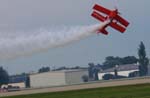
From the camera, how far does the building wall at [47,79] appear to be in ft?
583

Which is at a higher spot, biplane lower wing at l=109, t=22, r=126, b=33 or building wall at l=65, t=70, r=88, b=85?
biplane lower wing at l=109, t=22, r=126, b=33

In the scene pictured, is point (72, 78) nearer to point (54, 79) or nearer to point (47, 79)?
point (54, 79)

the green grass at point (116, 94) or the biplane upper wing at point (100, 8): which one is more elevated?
the biplane upper wing at point (100, 8)

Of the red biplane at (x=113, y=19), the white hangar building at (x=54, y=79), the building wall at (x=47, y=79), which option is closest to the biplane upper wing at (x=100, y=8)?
the red biplane at (x=113, y=19)

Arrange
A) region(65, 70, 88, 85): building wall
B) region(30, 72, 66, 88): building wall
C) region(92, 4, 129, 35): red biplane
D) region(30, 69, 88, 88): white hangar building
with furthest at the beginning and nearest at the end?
region(65, 70, 88, 85): building wall → region(30, 69, 88, 88): white hangar building → region(30, 72, 66, 88): building wall → region(92, 4, 129, 35): red biplane

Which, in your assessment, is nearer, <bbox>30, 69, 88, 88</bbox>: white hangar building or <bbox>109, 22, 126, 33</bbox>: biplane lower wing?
<bbox>109, 22, 126, 33</bbox>: biplane lower wing

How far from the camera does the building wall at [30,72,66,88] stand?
17756 cm

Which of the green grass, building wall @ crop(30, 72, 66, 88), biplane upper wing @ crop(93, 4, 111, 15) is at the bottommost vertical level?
the green grass

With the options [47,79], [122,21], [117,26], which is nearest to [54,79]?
[47,79]

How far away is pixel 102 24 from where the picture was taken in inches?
2574

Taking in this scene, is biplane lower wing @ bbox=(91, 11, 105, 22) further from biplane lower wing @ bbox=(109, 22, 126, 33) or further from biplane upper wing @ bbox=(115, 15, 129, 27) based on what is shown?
biplane upper wing @ bbox=(115, 15, 129, 27)

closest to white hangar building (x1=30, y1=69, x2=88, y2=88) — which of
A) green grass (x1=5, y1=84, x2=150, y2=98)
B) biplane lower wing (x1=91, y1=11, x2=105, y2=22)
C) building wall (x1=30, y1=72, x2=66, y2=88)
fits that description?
building wall (x1=30, y1=72, x2=66, y2=88)

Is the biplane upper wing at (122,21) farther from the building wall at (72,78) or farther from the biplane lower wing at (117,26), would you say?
the building wall at (72,78)

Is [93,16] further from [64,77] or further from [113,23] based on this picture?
[64,77]
